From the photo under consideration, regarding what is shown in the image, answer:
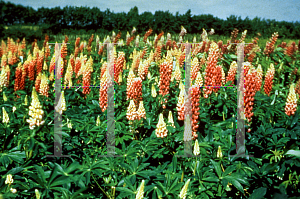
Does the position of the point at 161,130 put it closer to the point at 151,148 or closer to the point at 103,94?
the point at 151,148

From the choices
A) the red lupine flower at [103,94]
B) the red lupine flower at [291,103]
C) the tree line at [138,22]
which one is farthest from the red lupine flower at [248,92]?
the tree line at [138,22]

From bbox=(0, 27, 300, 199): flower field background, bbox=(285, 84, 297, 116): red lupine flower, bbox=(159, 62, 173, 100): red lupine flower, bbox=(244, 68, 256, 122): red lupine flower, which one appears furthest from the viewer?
bbox=(159, 62, 173, 100): red lupine flower

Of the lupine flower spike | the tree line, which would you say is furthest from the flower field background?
the tree line

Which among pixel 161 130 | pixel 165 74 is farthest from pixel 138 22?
pixel 161 130

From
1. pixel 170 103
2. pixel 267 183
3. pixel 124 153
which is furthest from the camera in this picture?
pixel 170 103

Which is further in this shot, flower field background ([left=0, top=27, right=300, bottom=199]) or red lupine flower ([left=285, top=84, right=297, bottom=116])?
red lupine flower ([left=285, top=84, right=297, bottom=116])

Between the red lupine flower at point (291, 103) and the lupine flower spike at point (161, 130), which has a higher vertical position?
the red lupine flower at point (291, 103)

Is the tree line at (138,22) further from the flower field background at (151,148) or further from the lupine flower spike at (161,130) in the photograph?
the lupine flower spike at (161,130)

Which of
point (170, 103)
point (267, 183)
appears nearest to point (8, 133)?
point (170, 103)

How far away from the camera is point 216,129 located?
98.0 inches

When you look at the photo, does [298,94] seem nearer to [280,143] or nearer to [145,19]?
[280,143]

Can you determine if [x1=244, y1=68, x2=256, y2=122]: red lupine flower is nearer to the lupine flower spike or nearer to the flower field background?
the flower field background

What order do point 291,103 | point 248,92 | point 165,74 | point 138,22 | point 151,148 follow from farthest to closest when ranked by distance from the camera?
point 138,22
point 165,74
point 291,103
point 248,92
point 151,148

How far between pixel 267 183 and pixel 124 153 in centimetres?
125
